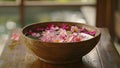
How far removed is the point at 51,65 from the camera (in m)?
1.36

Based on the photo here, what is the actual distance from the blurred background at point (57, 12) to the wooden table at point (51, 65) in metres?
1.38

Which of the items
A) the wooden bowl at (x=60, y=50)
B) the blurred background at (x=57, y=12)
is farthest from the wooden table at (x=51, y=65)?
the blurred background at (x=57, y=12)

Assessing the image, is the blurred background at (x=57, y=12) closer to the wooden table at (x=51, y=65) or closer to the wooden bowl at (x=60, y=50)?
the wooden table at (x=51, y=65)

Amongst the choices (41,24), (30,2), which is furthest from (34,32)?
(30,2)

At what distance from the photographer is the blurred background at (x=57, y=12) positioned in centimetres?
296

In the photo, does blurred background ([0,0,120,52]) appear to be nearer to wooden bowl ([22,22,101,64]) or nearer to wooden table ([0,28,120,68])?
wooden table ([0,28,120,68])

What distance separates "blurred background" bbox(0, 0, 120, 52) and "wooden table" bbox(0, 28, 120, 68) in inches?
54.2

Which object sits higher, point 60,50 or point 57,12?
point 60,50

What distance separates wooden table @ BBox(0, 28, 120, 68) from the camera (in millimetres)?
1350

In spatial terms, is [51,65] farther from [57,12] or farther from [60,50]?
[57,12]

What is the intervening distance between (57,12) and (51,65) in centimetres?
174

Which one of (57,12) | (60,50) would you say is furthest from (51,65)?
(57,12)

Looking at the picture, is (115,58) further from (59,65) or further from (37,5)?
(37,5)

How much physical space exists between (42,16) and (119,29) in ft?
3.09
